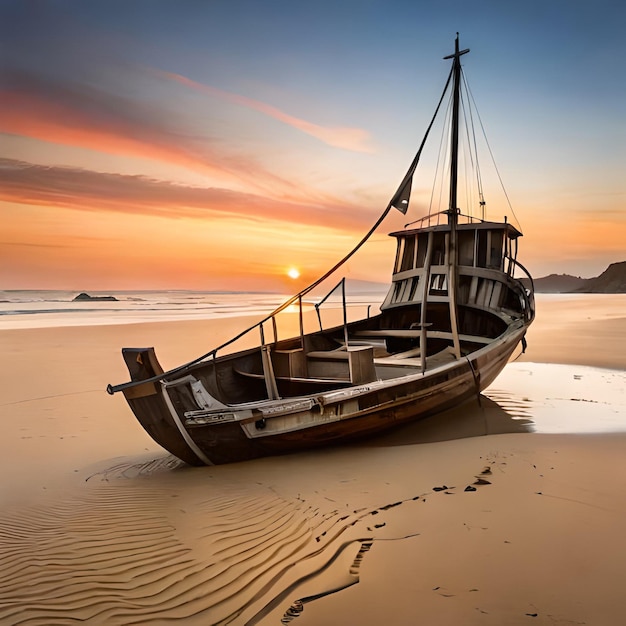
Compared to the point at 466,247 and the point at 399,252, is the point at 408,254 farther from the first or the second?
the point at 466,247

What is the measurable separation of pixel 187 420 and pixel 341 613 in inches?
114

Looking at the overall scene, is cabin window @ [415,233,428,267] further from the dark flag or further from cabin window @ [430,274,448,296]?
the dark flag

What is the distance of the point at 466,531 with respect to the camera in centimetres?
398

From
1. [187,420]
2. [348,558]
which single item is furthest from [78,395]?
[348,558]

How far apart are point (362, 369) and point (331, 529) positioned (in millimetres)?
2900

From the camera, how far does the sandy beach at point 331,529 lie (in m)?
3.14

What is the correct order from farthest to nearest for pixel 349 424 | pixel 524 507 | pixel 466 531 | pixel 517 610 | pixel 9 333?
1. pixel 9 333
2. pixel 349 424
3. pixel 524 507
4. pixel 466 531
5. pixel 517 610

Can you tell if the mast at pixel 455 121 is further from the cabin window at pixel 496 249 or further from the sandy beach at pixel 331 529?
the sandy beach at pixel 331 529

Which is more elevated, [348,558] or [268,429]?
[268,429]

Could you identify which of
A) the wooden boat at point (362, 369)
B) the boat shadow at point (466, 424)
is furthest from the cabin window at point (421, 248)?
the boat shadow at point (466, 424)

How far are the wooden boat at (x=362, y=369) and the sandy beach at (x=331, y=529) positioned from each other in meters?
0.38

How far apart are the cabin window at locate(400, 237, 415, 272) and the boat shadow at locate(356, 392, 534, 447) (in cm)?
375

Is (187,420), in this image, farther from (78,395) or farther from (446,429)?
(78,395)

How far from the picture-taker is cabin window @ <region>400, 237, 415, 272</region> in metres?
11.5
